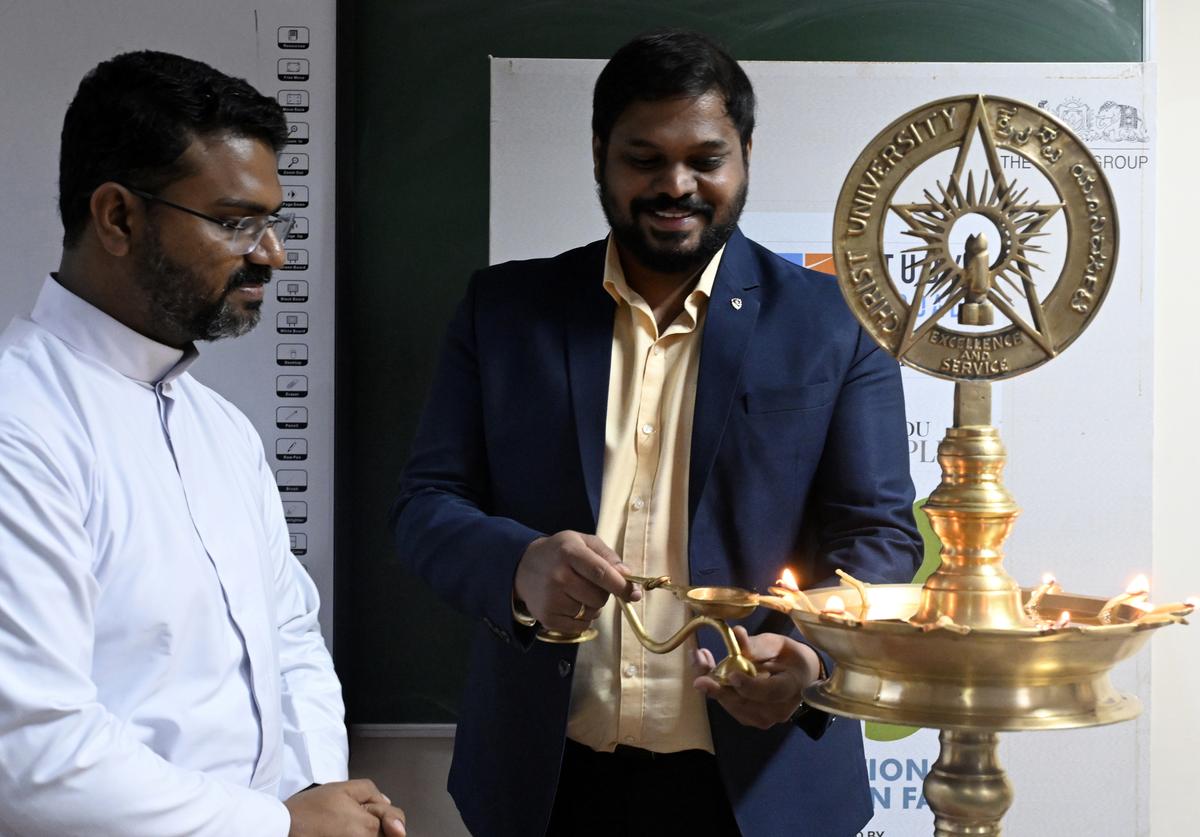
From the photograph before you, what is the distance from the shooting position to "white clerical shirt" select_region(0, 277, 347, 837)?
Answer: 4.37 ft

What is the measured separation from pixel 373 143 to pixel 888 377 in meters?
1.60

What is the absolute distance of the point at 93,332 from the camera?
5.34 feet

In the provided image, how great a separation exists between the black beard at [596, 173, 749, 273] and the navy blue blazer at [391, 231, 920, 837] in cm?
8

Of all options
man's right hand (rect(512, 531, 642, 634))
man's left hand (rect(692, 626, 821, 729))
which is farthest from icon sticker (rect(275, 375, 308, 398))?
man's left hand (rect(692, 626, 821, 729))

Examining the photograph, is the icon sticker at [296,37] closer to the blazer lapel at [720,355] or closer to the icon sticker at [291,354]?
the icon sticker at [291,354]

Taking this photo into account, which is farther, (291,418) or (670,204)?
(291,418)

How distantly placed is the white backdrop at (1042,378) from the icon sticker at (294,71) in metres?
0.43

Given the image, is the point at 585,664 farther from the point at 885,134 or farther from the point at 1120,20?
the point at 1120,20

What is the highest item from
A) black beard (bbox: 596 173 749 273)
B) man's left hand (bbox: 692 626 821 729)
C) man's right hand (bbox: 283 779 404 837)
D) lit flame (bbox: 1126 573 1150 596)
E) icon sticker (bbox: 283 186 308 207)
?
icon sticker (bbox: 283 186 308 207)

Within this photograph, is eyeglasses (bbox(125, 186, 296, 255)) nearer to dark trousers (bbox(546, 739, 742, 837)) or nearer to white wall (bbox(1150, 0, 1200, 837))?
dark trousers (bbox(546, 739, 742, 837))

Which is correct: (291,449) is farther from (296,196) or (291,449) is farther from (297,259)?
(296,196)

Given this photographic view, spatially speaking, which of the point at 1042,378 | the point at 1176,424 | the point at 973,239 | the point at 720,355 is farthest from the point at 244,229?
the point at 1176,424

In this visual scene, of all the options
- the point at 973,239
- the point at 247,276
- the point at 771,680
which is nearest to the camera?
the point at 973,239

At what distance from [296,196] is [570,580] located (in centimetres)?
177
